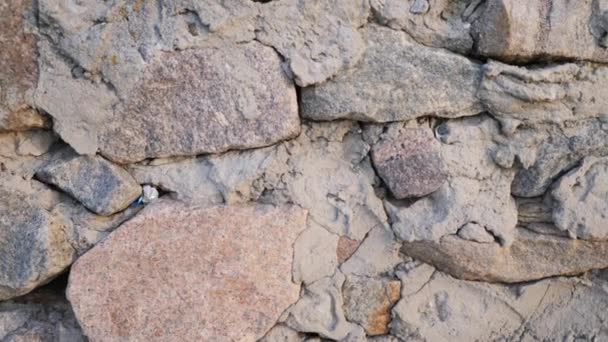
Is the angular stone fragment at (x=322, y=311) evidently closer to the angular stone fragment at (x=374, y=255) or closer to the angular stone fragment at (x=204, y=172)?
the angular stone fragment at (x=374, y=255)

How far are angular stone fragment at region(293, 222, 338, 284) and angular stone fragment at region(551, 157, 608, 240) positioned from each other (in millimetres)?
523

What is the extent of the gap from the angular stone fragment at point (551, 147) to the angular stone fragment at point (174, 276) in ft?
1.96

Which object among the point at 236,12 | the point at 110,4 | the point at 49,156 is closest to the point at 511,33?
the point at 236,12

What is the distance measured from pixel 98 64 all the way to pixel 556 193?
1058 millimetres

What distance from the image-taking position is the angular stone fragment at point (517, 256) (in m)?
1.37

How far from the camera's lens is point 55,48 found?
1.29 meters

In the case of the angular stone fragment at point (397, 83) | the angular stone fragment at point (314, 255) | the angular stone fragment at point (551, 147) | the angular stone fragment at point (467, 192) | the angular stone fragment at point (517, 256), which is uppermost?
the angular stone fragment at point (397, 83)

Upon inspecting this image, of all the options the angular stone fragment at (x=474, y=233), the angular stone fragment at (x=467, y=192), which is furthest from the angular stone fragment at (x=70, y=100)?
the angular stone fragment at (x=474, y=233)

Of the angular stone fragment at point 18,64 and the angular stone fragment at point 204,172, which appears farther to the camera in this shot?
the angular stone fragment at point 204,172

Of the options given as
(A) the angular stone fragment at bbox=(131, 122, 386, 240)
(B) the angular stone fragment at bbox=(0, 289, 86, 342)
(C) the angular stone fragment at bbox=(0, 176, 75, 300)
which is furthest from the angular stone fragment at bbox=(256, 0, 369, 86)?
(B) the angular stone fragment at bbox=(0, 289, 86, 342)

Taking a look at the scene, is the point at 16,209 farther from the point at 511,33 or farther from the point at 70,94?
the point at 511,33

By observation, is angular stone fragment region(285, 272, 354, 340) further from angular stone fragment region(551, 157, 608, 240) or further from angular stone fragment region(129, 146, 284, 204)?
angular stone fragment region(551, 157, 608, 240)

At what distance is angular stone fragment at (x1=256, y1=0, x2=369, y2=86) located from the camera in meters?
1.28

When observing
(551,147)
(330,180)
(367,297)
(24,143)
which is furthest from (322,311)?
(24,143)
